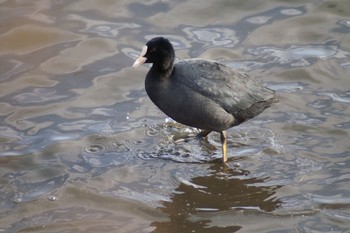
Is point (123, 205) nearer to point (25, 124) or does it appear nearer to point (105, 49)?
point (25, 124)

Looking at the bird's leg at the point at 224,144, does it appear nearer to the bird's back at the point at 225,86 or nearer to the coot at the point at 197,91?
the coot at the point at 197,91

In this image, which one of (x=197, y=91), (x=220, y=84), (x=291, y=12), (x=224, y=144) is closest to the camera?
(x=197, y=91)

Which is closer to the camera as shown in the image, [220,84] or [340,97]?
[220,84]

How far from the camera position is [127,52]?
901cm

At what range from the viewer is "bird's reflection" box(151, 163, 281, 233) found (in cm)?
595

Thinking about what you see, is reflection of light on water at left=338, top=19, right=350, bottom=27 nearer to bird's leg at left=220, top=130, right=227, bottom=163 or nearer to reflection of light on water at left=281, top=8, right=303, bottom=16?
reflection of light on water at left=281, top=8, right=303, bottom=16

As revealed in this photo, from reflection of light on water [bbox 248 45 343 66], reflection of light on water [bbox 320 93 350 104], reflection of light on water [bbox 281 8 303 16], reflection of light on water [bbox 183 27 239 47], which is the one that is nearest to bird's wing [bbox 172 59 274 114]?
reflection of light on water [bbox 320 93 350 104]

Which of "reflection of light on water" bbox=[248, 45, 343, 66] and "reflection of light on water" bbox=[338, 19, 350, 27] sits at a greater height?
"reflection of light on water" bbox=[338, 19, 350, 27]

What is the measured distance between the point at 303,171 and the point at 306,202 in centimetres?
53

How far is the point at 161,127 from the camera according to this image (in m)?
7.50

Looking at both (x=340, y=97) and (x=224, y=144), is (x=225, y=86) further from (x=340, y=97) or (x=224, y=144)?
(x=340, y=97)

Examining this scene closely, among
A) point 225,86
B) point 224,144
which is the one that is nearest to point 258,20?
point 225,86

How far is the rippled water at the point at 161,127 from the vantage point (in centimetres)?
612

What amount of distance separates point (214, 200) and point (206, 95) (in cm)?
96
